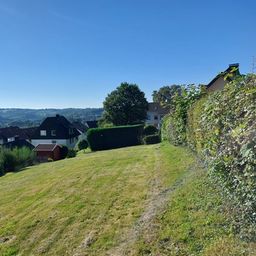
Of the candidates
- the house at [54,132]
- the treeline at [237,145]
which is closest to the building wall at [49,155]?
the house at [54,132]

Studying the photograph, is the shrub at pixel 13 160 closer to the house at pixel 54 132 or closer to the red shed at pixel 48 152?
the red shed at pixel 48 152

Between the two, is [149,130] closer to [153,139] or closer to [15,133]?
[153,139]

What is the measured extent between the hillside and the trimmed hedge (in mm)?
24379

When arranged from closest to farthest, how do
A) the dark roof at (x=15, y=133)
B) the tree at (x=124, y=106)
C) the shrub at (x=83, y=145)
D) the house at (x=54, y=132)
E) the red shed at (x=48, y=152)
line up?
the red shed at (x=48, y=152) < the shrub at (x=83, y=145) < the tree at (x=124, y=106) < the house at (x=54, y=132) < the dark roof at (x=15, y=133)

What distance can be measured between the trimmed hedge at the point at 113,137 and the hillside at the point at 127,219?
80.0ft

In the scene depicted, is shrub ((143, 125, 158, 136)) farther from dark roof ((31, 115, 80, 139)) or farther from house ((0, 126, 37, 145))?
house ((0, 126, 37, 145))

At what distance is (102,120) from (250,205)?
54.7m

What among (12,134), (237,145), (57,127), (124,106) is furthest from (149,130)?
(12,134)

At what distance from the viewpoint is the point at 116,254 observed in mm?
5363

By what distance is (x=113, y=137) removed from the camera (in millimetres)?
35562

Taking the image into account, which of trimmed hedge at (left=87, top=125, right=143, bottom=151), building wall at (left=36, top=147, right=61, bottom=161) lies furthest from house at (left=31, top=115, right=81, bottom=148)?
trimmed hedge at (left=87, top=125, right=143, bottom=151)

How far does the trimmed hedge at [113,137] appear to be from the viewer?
35.3 m

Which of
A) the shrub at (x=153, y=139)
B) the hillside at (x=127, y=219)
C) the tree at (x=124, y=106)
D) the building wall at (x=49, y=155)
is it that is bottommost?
the building wall at (x=49, y=155)

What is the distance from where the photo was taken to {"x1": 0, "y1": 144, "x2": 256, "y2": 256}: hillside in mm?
5227
